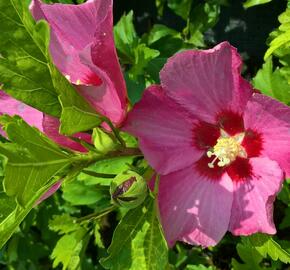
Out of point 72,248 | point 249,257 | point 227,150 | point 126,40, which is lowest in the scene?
point 72,248

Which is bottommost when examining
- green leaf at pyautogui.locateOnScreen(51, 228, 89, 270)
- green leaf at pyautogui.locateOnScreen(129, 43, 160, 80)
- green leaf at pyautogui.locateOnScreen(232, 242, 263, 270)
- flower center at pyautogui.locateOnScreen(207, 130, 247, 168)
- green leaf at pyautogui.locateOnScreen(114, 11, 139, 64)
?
green leaf at pyautogui.locateOnScreen(51, 228, 89, 270)

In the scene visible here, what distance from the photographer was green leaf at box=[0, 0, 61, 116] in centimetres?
114

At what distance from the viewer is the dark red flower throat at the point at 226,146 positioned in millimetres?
1404

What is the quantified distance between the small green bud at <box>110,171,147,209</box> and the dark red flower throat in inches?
8.8

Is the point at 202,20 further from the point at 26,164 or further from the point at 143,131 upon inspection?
the point at 26,164

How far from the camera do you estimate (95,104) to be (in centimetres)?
130

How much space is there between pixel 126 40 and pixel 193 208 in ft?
2.64

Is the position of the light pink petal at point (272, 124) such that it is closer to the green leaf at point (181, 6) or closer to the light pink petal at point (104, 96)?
the light pink petal at point (104, 96)

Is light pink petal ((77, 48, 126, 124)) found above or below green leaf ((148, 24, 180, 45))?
above

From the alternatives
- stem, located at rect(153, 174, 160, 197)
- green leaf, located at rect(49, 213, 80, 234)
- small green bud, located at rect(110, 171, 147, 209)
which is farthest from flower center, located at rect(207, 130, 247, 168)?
green leaf, located at rect(49, 213, 80, 234)

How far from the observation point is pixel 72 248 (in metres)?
2.08

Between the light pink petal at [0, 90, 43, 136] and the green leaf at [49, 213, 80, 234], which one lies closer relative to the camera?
the light pink petal at [0, 90, 43, 136]

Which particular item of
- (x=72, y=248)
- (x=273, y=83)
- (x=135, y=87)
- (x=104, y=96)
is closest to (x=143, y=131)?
(x=104, y=96)

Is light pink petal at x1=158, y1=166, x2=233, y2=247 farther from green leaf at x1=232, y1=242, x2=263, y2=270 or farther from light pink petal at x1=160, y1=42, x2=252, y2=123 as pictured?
green leaf at x1=232, y1=242, x2=263, y2=270
